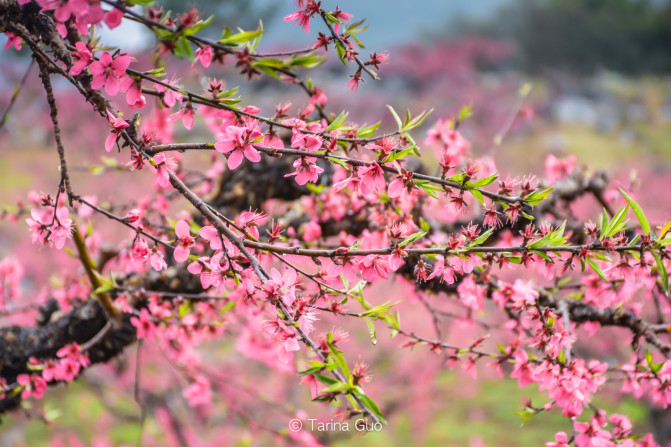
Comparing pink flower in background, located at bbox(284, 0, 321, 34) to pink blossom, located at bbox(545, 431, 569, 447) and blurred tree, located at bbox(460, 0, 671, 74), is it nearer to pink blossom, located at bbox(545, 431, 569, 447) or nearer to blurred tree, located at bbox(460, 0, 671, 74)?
pink blossom, located at bbox(545, 431, 569, 447)

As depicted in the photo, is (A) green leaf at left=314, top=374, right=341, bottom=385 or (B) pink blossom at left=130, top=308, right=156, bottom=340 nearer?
(A) green leaf at left=314, top=374, right=341, bottom=385

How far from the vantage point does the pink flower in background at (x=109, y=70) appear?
91cm

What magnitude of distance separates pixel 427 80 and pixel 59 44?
52.6 feet

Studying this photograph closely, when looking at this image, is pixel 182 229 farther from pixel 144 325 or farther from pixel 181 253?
pixel 144 325

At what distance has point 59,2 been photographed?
761mm

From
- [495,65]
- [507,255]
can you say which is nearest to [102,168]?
[507,255]

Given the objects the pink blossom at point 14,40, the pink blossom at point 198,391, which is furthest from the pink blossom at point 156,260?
the pink blossom at point 198,391

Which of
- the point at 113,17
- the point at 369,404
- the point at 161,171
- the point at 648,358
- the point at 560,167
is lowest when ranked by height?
the point at 369,404

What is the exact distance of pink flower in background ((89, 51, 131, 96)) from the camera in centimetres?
91

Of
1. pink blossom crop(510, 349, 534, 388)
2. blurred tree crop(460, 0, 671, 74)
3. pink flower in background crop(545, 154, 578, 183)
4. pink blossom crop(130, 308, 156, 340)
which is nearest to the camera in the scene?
pink blossom crop(510, 349, 534, 388)

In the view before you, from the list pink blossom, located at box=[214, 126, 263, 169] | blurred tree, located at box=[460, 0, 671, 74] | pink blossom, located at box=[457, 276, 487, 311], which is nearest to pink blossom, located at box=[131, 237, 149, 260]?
pink blossom, located at box=[214, 126, 263, 169]

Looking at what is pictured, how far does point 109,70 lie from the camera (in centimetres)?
93

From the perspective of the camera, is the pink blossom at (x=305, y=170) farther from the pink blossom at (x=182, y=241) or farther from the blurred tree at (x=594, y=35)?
the blurred tree at (x=594, y=35)

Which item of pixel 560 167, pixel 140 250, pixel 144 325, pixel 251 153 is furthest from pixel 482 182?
pixel 560 167
